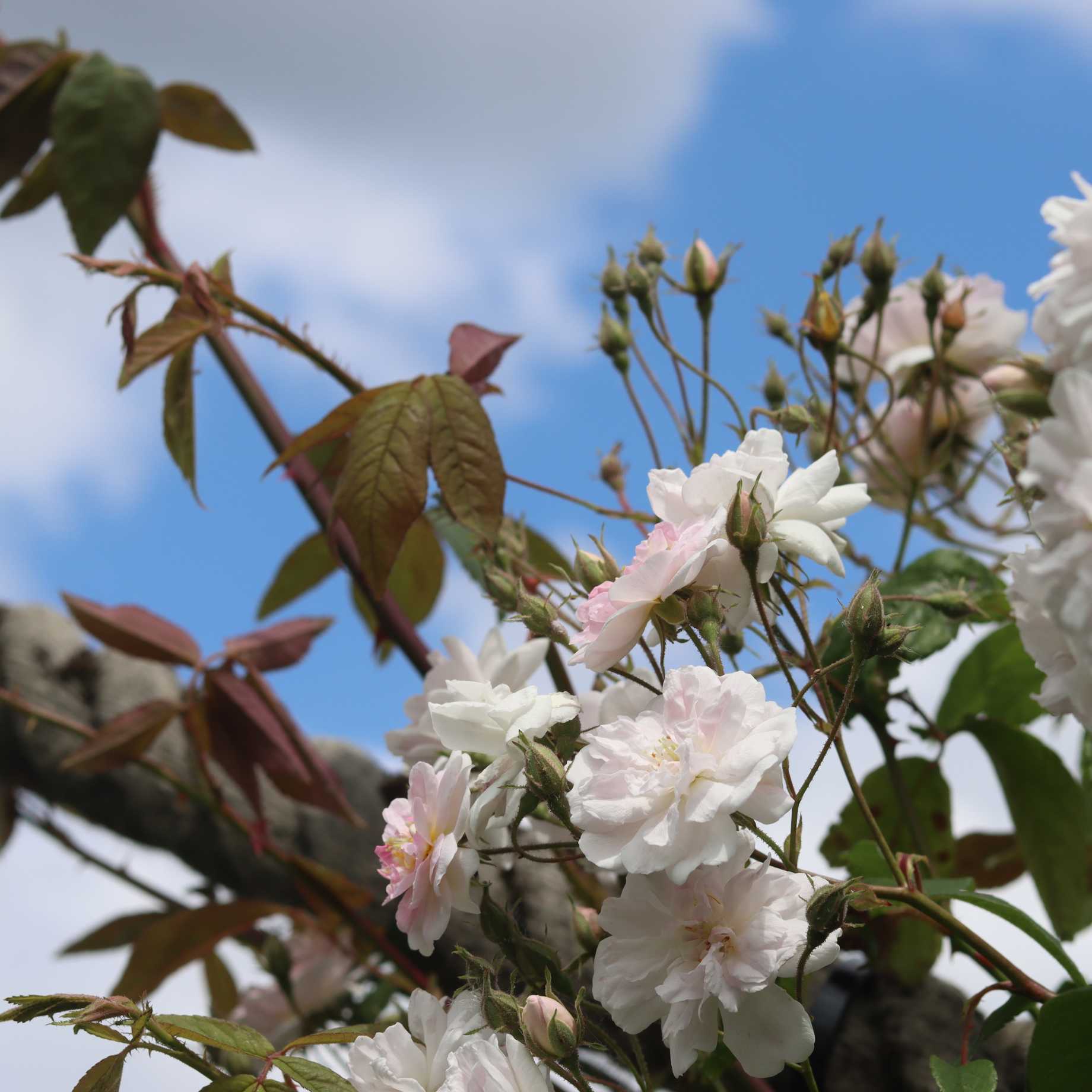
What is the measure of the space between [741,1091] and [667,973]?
251 mm

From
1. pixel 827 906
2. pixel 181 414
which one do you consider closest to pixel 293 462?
pixel 181 414

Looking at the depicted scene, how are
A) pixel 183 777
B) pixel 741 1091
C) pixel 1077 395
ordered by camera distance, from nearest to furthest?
pixel 1077 395 → pixel 741 1091 → pixel 183 777

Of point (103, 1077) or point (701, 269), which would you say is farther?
point (701, 269)

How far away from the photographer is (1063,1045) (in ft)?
1.31

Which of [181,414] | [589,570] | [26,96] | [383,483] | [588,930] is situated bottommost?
[588,930]

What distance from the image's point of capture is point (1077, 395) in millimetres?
285

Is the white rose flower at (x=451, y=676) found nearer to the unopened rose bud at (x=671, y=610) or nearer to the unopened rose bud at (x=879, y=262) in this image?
the unopened rose bud at (x=671, y=610)

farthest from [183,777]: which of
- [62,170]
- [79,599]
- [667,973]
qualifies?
[667,973]

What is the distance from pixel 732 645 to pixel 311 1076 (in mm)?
226

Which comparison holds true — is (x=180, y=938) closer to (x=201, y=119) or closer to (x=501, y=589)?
(x=501, y=589)

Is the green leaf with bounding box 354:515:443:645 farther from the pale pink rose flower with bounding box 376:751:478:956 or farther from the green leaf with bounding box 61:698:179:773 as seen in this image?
the pale pink rose flower with bounding box 376:751:478:956

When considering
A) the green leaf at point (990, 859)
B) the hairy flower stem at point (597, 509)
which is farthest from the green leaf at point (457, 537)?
the green leaf at point (990, 859)

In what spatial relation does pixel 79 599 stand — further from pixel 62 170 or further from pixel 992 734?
pixel 992 734

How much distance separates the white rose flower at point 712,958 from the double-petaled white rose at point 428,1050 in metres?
0.04
